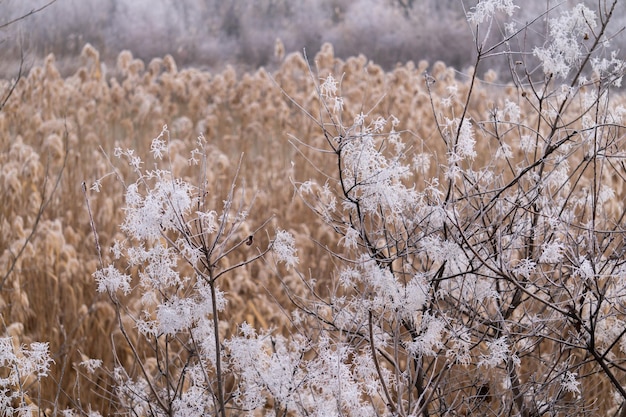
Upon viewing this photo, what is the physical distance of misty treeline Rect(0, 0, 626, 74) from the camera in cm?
727

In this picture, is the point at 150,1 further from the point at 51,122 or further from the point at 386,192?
the point at 386,192

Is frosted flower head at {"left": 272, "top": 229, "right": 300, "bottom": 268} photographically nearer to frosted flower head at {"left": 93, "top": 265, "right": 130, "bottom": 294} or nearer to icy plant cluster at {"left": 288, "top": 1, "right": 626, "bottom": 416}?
icy plant cluster at {"left": 288, "top": 1, "right": 626, "bottom": 416}

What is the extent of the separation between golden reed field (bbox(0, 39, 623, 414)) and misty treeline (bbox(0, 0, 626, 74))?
301 cm

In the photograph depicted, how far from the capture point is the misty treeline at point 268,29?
286 inches

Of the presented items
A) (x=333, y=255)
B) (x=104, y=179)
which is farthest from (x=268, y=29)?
(x=333, y=255)

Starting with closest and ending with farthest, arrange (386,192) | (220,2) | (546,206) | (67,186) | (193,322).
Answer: (386,192) < (193,322) < (546,206) < (67,186) < (220,2)

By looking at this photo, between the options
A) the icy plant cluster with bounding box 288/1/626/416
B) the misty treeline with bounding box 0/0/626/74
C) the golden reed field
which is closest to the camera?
the icy plant cluster with bounding box 288/1/626/416

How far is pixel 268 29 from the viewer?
25.9ft

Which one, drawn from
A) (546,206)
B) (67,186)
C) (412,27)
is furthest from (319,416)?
(412,27)

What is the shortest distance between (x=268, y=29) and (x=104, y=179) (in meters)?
5.03

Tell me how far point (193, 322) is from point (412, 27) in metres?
7.33

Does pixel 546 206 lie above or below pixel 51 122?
below

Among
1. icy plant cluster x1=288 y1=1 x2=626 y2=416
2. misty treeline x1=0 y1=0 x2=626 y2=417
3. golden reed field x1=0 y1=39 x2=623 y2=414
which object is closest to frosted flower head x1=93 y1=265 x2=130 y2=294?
misty treeline x1=0 y1=0 x2=626 y2=417

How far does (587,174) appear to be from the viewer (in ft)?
10.5
